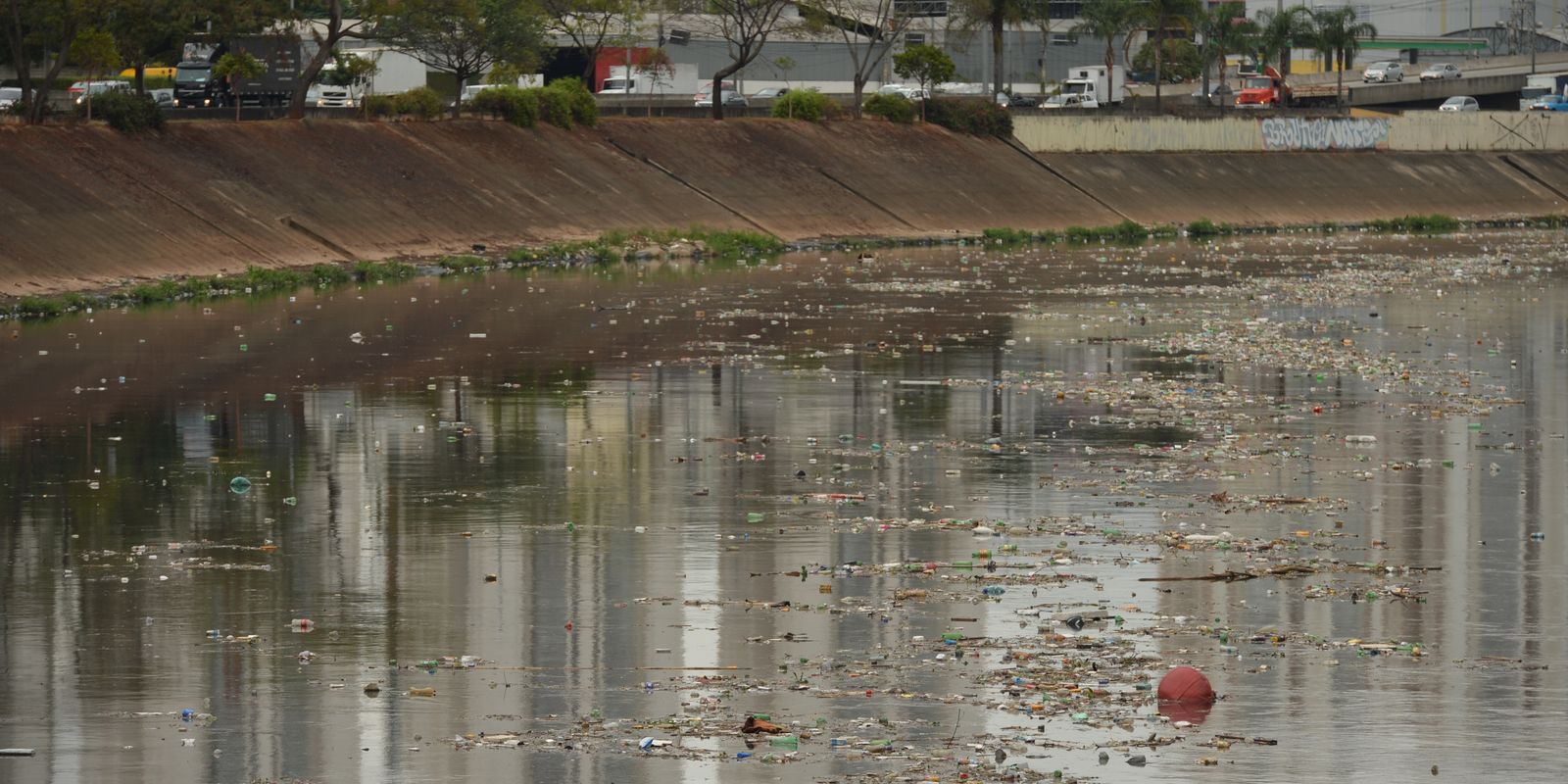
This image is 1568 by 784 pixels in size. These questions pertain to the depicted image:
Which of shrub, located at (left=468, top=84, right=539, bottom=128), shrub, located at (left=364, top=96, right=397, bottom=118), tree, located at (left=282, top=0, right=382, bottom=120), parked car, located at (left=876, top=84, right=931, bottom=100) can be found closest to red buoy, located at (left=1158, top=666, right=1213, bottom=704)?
tree, located at (left=282, top=0, right=382, bottom=120)

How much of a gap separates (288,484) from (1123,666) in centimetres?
969

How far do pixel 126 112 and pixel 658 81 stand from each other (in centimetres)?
4975

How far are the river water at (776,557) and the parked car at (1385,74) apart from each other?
9808 cm

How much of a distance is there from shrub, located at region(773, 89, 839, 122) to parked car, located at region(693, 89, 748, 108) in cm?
241

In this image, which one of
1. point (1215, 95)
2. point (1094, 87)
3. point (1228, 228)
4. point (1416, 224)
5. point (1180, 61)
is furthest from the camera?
point (1180, 61)

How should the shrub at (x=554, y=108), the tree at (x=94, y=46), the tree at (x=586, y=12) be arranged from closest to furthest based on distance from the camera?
1. the tree at (x=94, y=46)
2. the shrub at (x=554, y=108)
3. the tree at (x=586, y=12)

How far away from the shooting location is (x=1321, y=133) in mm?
94812

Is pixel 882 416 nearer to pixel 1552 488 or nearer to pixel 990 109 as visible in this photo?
pixel 1552 488

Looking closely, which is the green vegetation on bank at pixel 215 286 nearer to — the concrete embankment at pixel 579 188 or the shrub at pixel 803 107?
the concrete embankment at pixel 579 188

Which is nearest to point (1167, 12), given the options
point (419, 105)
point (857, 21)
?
point (857, 21)

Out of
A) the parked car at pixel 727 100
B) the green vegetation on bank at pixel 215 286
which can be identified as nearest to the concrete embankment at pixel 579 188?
the green vegetation on bank at pixel 215 286

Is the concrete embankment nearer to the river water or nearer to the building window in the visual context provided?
the river water

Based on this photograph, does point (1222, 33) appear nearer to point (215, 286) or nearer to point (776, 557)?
point (215, 286)

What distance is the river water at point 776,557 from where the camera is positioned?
11.6 meters
